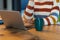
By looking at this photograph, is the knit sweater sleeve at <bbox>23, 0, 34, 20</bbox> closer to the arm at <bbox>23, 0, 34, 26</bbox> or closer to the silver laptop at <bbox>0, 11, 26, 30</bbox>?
the arm at <bbox>23, 0, 34, 26</bbox>

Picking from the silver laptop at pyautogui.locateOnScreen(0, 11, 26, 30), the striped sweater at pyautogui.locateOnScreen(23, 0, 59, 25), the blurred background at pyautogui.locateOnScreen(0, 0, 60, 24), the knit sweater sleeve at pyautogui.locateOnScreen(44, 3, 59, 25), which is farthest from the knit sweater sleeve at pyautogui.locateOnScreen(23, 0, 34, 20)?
the blurred background at pyautogui.locateOnScreen(0, 0, 60, 24)

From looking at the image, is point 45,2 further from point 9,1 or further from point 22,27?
point 9,1

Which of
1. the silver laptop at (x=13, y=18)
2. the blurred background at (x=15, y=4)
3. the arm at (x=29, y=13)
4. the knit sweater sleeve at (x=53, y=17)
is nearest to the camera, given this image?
Answer: the silver laptop at (x=13, y=18)

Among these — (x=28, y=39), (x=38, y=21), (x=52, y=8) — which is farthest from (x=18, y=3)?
(x=28, y=39)

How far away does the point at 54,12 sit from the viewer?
155 centimetres

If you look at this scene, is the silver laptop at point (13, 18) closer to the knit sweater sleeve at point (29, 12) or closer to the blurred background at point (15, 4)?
the knit sweater sleeve at point (29, 12)

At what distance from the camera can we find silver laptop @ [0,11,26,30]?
113 centimetres

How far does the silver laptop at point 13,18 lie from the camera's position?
113 centimetres

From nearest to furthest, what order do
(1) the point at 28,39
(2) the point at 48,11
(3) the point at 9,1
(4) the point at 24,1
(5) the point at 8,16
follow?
1. (1) the point at 28,39
2. (5) the point at 8,16
3. (2) the point at 48,11
4. (4) the point at 24,1
5. (3) the point at 9,1

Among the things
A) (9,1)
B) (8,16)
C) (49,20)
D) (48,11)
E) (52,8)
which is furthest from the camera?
(9,1)

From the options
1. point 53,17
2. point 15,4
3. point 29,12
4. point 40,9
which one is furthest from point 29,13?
point 15,4

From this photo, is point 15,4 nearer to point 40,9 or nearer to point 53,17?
point 40,9

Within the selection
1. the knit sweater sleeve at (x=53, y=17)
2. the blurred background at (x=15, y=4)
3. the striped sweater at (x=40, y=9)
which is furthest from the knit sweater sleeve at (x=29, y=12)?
the blurred background at (x=15, y=4)

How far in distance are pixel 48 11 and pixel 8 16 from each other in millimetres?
644
